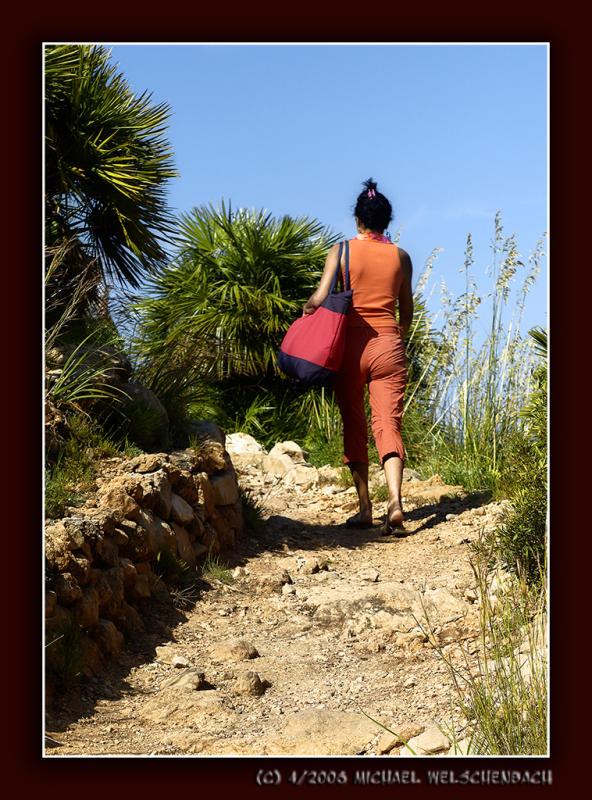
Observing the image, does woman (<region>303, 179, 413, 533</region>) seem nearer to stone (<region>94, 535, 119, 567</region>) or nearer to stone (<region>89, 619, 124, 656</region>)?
stone (<region>94, 535, 119, 567</region>)

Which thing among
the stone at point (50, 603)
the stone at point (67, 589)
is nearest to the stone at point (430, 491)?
the stone at point (67, 589)

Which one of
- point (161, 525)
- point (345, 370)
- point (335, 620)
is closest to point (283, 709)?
point (335, 620)

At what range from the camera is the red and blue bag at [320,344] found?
609cm

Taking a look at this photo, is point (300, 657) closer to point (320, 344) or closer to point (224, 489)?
point (224, 489)

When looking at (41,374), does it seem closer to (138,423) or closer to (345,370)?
(138,423)

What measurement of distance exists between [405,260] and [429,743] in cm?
388

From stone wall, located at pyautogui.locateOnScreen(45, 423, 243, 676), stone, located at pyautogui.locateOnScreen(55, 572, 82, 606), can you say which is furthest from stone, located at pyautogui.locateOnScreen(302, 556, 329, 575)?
stone, located at pyautogui.locateOnScreen(55, 572, 82, 606)

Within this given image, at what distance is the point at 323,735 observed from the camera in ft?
11.5

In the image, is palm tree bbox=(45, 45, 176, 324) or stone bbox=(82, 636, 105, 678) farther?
palm tree bbox=(45, 45, 176, 324)

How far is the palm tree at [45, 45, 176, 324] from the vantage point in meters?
6.05

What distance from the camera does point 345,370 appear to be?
6500 mm

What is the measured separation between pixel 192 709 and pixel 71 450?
1876 mm

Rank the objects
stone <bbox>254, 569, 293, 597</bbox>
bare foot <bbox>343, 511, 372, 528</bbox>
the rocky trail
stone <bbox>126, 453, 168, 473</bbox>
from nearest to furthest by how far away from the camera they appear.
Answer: the rocky trail, stone <bbox>126, 453, 168, 473</bbox>, stone <bbox>254, 569, 293, 597</bbox>, bare foot <bbox>343, 511, 372, 528</bbox>

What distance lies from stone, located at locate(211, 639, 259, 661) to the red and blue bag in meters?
2.05
